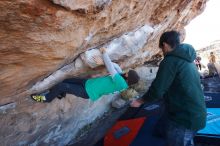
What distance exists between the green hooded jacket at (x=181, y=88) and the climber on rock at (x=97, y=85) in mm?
1105

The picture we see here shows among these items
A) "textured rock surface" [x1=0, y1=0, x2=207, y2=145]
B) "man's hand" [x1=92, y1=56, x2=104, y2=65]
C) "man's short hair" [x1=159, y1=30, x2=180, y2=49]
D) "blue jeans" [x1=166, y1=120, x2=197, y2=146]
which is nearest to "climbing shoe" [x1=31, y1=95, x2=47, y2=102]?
"textured rock surface" [x1=0, y1=0, x2=207, y2=145]

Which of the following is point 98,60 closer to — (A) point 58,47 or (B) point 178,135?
(A) point 58,47

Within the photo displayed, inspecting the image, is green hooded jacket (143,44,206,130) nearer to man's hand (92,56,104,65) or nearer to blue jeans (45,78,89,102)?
man's hand (92,56,104,65)

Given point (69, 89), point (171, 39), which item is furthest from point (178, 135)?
point (69, 89)

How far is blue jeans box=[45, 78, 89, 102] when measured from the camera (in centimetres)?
488

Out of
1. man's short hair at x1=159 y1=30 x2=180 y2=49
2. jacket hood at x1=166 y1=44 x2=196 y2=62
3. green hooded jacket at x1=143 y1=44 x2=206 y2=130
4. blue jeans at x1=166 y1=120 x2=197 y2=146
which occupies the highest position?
man's short hair at x1=159 y1=30 x2=180 y2=49

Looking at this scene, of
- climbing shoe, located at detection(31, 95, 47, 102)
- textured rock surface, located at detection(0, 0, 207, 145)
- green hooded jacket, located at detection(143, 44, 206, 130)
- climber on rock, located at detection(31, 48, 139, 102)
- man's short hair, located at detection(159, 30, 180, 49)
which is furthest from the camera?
climbing shoe, located at detection(31, 95, 47, 102)

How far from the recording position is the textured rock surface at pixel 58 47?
2.88 meters

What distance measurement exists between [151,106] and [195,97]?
112 inches

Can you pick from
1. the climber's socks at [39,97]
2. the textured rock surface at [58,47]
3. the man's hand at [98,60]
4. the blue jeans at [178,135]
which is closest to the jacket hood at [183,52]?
the blue jeans at [178,135]

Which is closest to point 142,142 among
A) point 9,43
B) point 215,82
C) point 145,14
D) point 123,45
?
point 123,45

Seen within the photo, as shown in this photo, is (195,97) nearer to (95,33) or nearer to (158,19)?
(95,33)

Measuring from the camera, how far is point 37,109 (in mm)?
5410

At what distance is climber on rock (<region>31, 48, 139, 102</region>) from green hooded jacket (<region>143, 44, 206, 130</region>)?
1.11 metres
